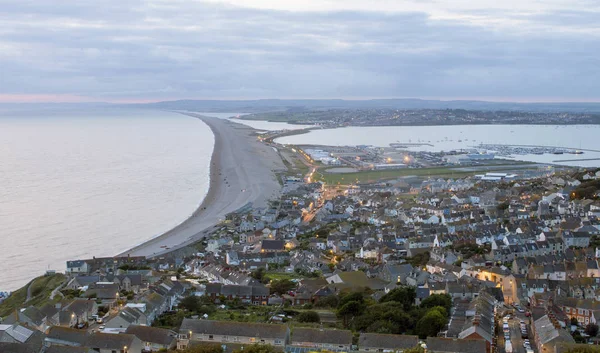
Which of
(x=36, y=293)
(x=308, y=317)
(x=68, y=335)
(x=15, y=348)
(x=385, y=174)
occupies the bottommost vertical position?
(x=36, y=293)

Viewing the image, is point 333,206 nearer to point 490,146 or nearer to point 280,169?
point 280,169

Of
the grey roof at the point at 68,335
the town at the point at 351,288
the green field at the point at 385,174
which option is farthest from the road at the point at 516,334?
the green field at the point at 385,174

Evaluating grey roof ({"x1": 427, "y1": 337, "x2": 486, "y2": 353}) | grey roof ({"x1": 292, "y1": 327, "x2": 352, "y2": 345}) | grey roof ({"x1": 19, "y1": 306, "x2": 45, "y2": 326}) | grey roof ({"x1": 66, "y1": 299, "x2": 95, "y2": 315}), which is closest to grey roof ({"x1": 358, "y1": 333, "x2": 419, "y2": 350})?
grey roof ({"x1": 292, "y1": 327, "x2": 352, "y2": 345})

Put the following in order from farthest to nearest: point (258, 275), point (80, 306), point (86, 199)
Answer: point (86, 199) < point (258, 275) < point (80, 306)

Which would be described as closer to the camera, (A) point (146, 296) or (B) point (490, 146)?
(A) point (146, 296)

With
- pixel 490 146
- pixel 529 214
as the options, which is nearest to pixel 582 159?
pixel 490 146

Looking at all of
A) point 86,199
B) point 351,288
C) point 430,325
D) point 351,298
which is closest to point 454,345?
point 430,325

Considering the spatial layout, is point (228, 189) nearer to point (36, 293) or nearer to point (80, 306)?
point (36, 293)

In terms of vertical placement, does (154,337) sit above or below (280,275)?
above
